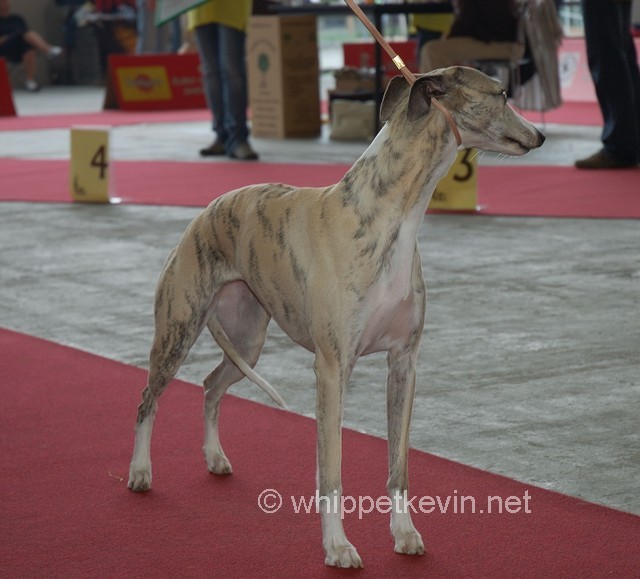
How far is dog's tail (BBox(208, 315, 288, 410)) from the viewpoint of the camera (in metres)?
2.88

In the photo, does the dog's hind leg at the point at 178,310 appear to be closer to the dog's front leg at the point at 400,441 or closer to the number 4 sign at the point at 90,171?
the dog's front leg at the point at 400,441

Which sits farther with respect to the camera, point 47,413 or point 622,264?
point 622,264

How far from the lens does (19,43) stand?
20.9m

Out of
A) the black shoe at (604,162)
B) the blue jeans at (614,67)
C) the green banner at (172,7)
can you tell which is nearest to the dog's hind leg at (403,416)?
the blue jeans at (614,67)

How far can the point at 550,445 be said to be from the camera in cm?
327

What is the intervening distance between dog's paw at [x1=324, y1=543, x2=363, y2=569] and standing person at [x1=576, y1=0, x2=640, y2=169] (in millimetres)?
6237

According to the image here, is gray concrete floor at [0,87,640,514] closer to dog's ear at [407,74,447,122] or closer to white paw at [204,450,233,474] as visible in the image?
white paw at [204,450,233,474]

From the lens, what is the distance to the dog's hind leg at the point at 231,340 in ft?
9.93

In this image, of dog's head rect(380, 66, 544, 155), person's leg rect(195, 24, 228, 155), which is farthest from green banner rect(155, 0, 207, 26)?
dog's head rect(380, 66, 544, 155)

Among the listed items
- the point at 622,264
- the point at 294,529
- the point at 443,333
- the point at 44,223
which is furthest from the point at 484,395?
the point at 44,223

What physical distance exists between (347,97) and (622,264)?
21.4ft

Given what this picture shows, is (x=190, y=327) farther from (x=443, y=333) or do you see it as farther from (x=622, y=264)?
(x=622, y=264)

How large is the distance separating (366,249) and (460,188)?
191 inches

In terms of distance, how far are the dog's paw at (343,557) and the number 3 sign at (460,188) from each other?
4.80 metres
